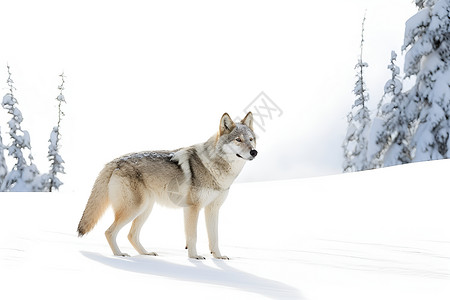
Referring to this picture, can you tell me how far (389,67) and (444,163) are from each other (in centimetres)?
Result: 844

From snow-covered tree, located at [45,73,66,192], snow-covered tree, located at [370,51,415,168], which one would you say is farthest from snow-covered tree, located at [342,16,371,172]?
snow-covered tree, located at [45,73,66,192]

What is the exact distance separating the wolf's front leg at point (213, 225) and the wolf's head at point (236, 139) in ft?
2.20

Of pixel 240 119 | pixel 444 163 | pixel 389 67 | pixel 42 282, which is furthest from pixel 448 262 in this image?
pixel 389 67

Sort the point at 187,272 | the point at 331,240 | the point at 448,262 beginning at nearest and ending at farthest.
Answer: the point at 187,272 → the point at 448,262 → the point at 331,240

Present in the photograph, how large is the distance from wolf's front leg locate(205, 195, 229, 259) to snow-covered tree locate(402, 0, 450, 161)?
48.4 ft

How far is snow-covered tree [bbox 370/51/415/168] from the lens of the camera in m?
19.1

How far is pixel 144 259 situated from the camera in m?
5.16

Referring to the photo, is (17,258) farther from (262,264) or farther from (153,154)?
(262,264)

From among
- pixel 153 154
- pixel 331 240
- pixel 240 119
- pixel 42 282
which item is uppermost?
pixel 240 119

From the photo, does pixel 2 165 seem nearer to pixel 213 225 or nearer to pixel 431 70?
pixel 431 70

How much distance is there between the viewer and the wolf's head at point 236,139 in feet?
18.2

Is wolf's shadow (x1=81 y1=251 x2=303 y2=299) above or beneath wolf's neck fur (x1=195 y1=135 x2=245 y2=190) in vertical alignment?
beneath

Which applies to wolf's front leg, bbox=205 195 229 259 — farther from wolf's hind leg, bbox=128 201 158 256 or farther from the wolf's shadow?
wolf's hind leg, bbox=128 201 158 256

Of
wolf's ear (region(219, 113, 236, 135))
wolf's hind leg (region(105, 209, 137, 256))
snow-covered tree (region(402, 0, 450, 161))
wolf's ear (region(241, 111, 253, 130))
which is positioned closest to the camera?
wolf's hind leg (region(105, 209, 137, 256))
